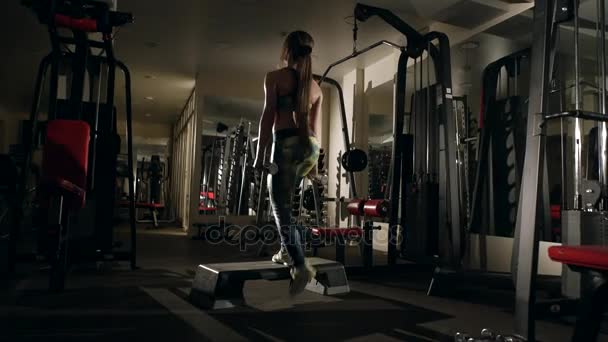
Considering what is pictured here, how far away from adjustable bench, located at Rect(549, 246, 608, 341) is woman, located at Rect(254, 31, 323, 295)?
1.25 metres

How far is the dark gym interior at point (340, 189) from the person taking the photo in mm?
1746

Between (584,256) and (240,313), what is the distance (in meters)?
1.52

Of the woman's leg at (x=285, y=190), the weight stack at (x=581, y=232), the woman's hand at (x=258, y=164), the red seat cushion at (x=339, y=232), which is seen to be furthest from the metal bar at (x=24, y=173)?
the weight stack at (x=581, y=232)

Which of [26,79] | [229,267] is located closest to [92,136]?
[229,267]

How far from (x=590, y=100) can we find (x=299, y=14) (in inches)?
153

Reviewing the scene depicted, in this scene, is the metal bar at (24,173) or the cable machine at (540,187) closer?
the cable machine at (540,187)

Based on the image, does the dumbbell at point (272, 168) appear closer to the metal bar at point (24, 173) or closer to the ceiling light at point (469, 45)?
the metal bar at point (24, 173)

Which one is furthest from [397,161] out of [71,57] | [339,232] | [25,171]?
[25,171]

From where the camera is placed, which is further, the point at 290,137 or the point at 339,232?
the point at 339,232

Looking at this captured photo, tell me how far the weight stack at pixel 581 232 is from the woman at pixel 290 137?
121cm

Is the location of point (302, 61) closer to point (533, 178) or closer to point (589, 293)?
point (533, 178)

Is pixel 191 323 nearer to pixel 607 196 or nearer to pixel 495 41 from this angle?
pixel 607 196

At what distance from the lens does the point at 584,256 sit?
4.05 ft

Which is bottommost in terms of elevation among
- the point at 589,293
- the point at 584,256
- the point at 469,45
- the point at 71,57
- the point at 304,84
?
the point at 589,293
